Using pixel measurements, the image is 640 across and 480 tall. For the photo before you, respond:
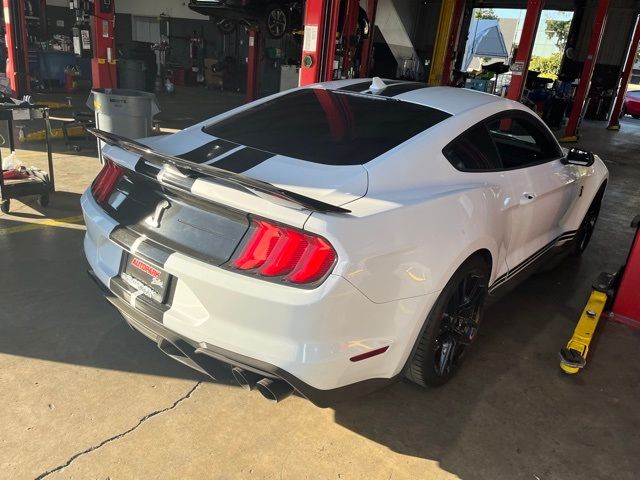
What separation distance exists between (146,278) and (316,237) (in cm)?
80

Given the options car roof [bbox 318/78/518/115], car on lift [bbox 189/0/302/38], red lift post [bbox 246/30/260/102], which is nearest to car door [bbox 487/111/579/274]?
car roof [bbox 318/78/518/115]

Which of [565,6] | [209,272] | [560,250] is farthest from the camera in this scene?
[565,6]

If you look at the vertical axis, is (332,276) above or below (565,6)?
below

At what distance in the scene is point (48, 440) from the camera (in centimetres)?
214

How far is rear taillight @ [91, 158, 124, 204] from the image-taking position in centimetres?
245

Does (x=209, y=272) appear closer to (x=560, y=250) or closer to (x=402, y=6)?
(x=560, y=250)

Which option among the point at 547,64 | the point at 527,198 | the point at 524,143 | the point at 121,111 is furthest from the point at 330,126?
the point at 547,64

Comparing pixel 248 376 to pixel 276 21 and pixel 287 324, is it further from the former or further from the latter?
pixel 276 21

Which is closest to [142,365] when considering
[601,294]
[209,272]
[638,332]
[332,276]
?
[209,272]

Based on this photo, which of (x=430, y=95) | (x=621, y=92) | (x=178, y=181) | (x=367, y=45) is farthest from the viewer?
(x=621, y=92)

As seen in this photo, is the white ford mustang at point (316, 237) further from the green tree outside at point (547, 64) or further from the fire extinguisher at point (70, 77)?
the green tree outside at point (547, 64)

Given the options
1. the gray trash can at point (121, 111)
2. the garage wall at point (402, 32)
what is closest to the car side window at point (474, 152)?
the gray trash can at point (121, 111)

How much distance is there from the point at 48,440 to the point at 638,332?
3568mm

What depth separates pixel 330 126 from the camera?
260 cm
